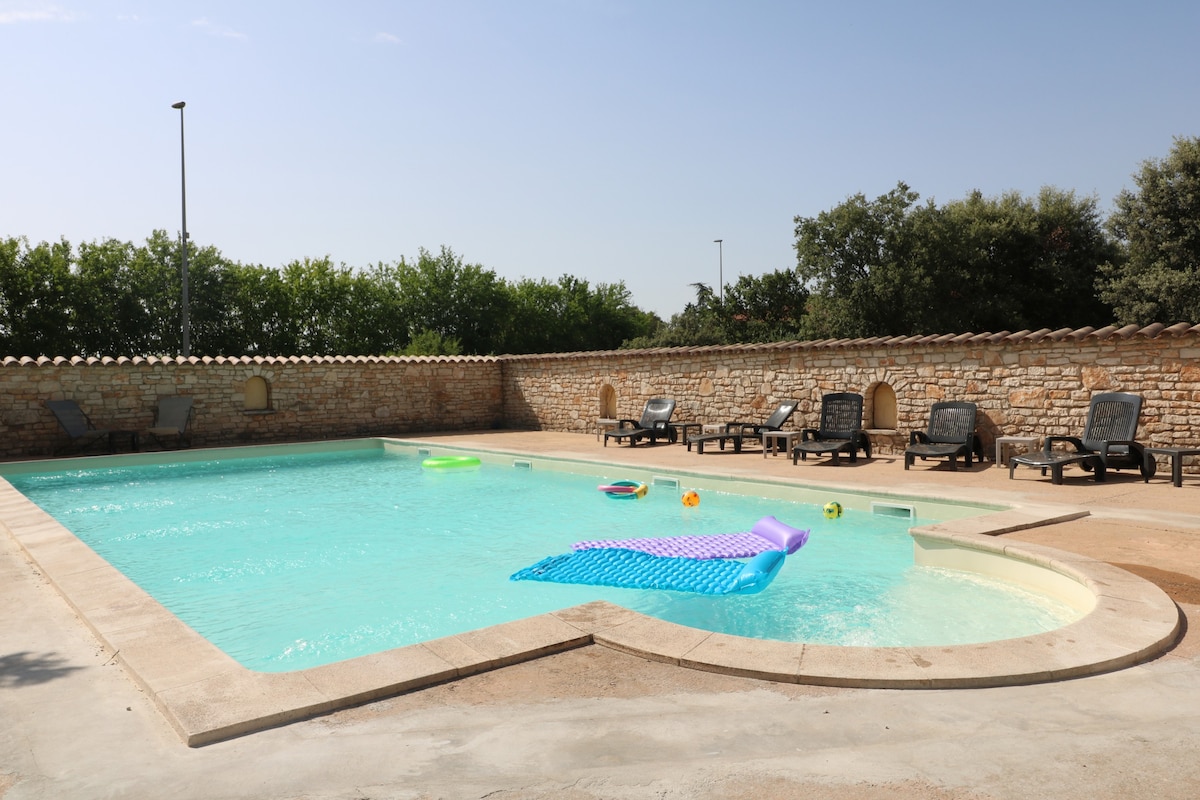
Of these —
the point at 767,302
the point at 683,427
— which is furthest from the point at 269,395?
the point at 767,302

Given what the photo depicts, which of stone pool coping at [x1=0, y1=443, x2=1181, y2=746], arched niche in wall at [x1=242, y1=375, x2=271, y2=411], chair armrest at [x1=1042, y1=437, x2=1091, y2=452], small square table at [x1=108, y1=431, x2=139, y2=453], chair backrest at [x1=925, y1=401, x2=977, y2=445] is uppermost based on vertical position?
arched niche in wall at [x1=242, y1=375, x2=271, y2=411]

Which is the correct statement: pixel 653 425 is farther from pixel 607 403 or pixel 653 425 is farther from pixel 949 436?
pixel 949 436

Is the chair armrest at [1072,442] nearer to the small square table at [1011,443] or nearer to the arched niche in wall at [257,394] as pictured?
the small square table at [1011,443]

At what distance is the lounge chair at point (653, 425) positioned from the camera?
585 inches

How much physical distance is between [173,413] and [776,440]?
448 inches

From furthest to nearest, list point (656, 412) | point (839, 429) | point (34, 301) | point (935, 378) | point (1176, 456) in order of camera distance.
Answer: point (34, 301), point (656, 412), point (839, 429), point (935, 378), point (1176, 456)

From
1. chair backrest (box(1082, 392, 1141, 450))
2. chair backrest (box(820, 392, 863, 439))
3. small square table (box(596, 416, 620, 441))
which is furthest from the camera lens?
small square table (box(596, 416, 620, 441))

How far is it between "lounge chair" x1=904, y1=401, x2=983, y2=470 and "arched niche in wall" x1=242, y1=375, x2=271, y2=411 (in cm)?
1284

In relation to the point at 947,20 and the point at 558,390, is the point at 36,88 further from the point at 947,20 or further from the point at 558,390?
the point at 947,20

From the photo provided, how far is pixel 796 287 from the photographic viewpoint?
34.1 meters

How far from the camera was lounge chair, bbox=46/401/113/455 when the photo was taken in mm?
14609

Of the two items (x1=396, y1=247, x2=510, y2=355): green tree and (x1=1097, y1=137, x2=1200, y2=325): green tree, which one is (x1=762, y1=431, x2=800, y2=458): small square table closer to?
(x1=1097, y1=137, x2=1200, y2=325): green tree

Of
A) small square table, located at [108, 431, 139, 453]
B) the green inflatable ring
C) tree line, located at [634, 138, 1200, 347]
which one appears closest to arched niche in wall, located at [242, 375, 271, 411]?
small square table, located at [108, 431, 139, 453]

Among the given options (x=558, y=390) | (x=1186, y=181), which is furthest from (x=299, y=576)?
(x=1186, y=181)
